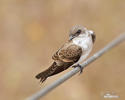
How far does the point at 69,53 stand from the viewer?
2.55 feet

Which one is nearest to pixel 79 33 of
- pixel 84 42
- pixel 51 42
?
pixel 84 42

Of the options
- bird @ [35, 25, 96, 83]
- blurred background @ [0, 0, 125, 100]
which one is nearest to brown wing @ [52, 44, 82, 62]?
bird @ [35, 25, 96, 83]

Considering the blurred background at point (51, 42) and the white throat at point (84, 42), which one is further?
the blurred background at point (51, 42)

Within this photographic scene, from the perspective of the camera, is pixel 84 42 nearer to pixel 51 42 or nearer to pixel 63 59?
pixel 63 59

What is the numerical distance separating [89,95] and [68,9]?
759mm

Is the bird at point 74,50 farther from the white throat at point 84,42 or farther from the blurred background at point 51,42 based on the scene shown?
the blurred background at point 51,42

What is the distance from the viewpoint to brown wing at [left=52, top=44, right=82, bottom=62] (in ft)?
2.46

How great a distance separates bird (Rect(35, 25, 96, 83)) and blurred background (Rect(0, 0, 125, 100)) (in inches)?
66.4

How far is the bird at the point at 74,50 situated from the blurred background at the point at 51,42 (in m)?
1.69

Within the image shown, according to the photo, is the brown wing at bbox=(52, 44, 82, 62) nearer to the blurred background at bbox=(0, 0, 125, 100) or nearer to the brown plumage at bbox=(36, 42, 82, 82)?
the brown plumage at bbox=(36, 42, 82, 82)

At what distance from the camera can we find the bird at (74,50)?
748 mm

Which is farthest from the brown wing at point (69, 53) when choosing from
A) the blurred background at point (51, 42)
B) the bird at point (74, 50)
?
the blurred background at point (51, 42)

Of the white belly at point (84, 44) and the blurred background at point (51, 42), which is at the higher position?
the blurred background at point (51, 42)

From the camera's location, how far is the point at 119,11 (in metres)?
3.07
